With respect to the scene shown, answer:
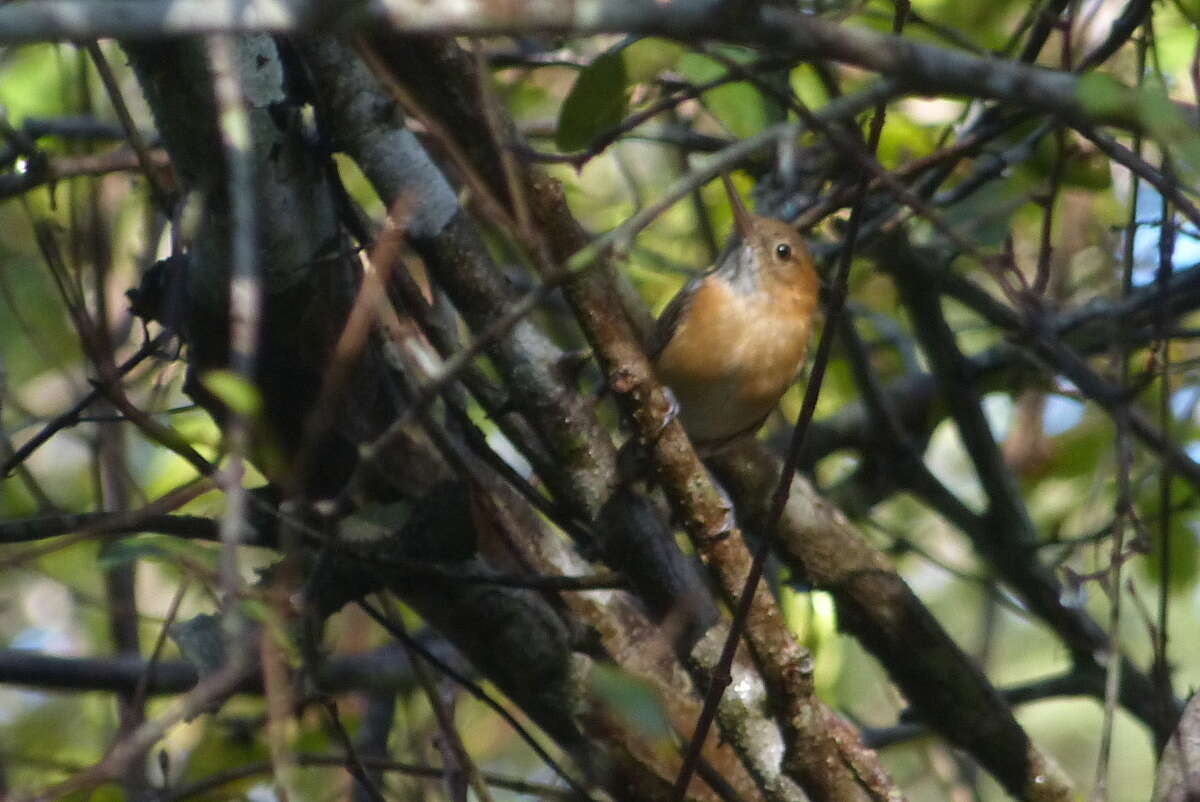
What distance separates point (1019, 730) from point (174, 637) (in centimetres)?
211

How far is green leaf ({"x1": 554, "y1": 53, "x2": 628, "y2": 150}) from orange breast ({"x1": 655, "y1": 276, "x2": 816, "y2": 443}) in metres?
1.54

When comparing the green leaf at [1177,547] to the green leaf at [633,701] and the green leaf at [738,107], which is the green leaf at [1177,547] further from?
the green leaf at [633,701]

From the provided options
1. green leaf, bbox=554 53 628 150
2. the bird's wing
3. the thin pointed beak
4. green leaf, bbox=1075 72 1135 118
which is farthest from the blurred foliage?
green leaf, bbox=1075 72 1135 118

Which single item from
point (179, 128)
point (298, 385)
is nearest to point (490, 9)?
point (179, 128)

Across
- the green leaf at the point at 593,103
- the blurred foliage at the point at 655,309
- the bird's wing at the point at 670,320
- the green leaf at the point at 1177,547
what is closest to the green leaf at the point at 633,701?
the blurred foliage at the point at 655,309

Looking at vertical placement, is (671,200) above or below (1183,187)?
below

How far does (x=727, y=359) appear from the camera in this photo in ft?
15.1

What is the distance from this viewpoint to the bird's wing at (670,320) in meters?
4.65

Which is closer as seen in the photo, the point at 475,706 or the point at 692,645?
the point at 692,645

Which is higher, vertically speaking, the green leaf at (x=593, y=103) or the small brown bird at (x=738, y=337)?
the small brown bird at (x=738, y=337)

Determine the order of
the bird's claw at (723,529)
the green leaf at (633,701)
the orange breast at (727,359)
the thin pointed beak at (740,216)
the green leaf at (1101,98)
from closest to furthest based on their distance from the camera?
the green leaf at (1101,98) → the green leaf at (633,701) → the bird's claw at (723,529) → the thin pointed beak at (740,216) → the orange breast at (727,359)

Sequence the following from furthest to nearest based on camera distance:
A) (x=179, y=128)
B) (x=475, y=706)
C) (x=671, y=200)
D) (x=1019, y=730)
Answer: (x=475, y=706) < (x=1019, y=730) < (x=179, y=128) < (x=671, y=200)

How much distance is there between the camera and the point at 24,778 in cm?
538

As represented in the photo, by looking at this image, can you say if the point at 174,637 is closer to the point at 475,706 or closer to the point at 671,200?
the point at 671,200
